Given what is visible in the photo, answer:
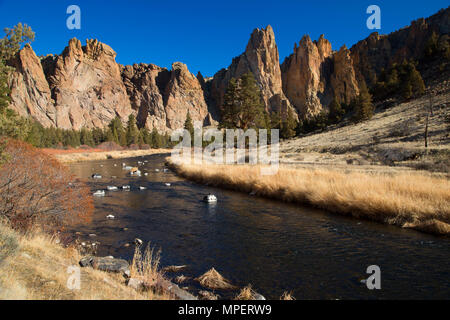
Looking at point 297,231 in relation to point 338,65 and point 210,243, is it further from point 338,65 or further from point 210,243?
point 338,65

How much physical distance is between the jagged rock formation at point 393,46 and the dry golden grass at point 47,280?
533ft

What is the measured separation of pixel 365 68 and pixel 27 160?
187839mm

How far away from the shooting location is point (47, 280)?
5.28 metres

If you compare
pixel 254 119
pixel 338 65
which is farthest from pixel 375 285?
pixel 338 65

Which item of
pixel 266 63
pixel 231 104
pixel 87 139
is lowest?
pixel 231 104

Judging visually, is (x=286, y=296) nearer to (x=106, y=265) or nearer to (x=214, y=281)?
(x=214, y=281)

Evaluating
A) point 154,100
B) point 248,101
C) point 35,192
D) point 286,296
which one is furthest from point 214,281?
point 154,100

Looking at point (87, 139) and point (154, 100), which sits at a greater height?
point (154, 100)

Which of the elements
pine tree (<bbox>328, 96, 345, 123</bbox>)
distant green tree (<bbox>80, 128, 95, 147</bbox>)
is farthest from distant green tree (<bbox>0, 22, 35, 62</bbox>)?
distant green tree (<bbox>80, 128, 95, 147</bbox>)

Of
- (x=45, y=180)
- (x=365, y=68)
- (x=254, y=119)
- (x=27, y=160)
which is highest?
(x=365, y=68)

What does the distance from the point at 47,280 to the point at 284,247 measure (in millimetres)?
7391

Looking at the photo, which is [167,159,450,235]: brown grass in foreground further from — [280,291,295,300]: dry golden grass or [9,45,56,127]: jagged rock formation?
[9,45,56,127]: jagged rock formation

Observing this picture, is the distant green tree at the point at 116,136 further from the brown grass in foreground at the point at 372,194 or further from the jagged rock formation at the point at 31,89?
the brown grass in foreground at the point at 372,194
